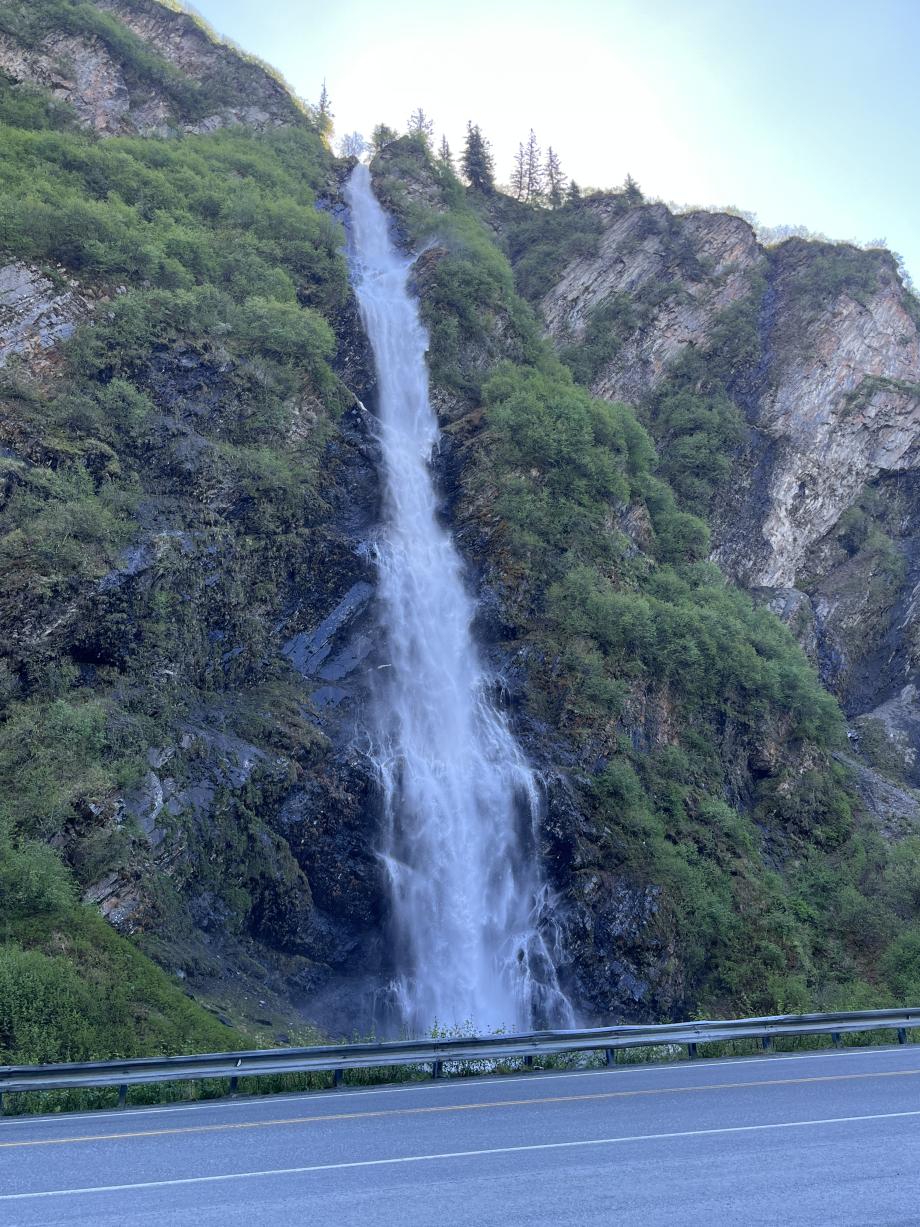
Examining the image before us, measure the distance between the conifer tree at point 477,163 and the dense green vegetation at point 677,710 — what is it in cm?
2629

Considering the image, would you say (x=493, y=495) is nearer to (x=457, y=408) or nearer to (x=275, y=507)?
(x=457, y=408)

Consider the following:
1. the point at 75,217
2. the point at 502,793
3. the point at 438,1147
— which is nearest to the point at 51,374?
the point at 75,217

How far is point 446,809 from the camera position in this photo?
79.4 feet

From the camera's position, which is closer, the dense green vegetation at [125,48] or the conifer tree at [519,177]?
the dense green vegetation at [125,48]

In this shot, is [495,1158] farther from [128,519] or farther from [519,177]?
[519,177]

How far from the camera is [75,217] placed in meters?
29.5

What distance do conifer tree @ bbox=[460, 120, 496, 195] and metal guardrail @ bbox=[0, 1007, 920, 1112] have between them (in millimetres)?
60507

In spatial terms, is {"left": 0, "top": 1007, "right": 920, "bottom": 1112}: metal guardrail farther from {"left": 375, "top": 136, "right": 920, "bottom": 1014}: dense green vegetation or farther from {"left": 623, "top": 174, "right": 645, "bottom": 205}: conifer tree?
{"left": 623, "top": 174, "right": 645, "bottom": 205}: conifer tree

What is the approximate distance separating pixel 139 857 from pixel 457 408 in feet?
80.9

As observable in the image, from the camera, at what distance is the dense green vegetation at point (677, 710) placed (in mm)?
24406

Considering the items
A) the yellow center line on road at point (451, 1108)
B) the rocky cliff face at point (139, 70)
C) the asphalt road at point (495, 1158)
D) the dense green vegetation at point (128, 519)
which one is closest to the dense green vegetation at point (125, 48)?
the rocky cliff face at point (139, 70)

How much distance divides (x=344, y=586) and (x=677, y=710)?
12126 mm

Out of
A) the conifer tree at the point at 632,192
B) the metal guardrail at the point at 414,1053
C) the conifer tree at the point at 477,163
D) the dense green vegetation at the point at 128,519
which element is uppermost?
the conifer tree at the point at 477,163

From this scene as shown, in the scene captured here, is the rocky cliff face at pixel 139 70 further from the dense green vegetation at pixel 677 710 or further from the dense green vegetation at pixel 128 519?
the dense green vegetation at pixel 677 710
